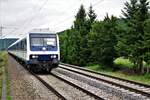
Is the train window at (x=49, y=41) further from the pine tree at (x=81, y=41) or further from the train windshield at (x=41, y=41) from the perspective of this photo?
the pine tree at (x=81, y=41)

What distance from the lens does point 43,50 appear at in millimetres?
25547

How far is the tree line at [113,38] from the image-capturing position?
2383 cm

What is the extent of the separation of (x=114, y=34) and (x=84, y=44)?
7.76 metres

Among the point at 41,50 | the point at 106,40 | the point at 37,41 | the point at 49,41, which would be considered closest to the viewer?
the point at 41,50

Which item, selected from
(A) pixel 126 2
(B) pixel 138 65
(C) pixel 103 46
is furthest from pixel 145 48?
(C) pixel 103 46

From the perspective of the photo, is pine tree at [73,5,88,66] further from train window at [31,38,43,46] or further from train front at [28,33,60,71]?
train window at [31,38,43,46]

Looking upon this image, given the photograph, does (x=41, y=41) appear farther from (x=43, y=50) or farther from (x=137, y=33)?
(x=137, y=33)

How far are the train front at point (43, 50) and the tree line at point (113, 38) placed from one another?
4.62 meters

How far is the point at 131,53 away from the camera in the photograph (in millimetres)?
24172

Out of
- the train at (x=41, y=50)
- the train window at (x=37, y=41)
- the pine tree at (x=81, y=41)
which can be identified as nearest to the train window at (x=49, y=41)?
the train at (x=41, y=50)

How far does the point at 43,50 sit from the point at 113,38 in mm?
7085

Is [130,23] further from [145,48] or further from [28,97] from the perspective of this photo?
[28,97]

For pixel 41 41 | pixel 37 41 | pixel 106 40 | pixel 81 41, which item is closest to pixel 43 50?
pixel 41 41

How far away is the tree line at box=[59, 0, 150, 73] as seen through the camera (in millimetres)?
23828
